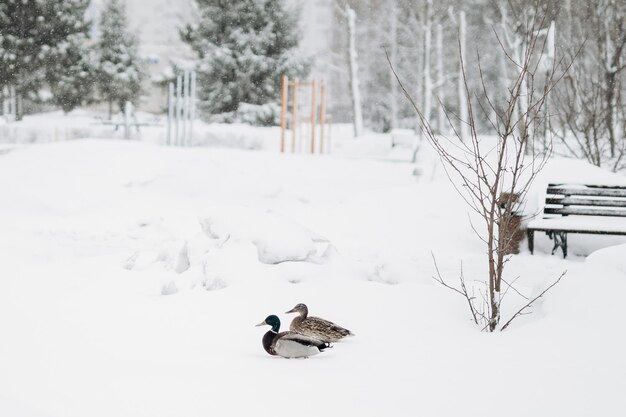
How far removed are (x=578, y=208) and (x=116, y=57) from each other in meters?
28.4

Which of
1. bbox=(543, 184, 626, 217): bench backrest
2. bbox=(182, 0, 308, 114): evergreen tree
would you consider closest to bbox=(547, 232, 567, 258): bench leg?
bbox=(543, 184, 626, 217): bench backrest

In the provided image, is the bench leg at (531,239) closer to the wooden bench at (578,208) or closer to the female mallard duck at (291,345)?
the wooden bench at (578,208)

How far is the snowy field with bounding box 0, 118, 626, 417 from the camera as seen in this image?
3.66m

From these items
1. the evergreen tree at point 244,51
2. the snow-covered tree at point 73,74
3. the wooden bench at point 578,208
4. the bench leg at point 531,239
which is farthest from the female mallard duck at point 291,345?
the snow-covered tree at point 73,74

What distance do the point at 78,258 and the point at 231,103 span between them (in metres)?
20.3

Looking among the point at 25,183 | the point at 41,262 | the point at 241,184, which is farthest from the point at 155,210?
the point at 41,262

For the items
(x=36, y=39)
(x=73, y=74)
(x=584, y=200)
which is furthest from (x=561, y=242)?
(x=73, y=74)

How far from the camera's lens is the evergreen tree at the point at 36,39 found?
92.6 ft

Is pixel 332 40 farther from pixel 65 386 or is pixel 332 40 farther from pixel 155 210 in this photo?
pixel 65 386

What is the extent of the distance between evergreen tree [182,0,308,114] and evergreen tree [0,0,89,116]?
241 inches

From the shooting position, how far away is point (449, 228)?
993 cm

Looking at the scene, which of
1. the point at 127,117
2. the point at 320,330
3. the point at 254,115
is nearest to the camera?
the point at 320,330

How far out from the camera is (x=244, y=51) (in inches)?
1064

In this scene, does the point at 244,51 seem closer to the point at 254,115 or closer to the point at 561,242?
the point at 254,115
